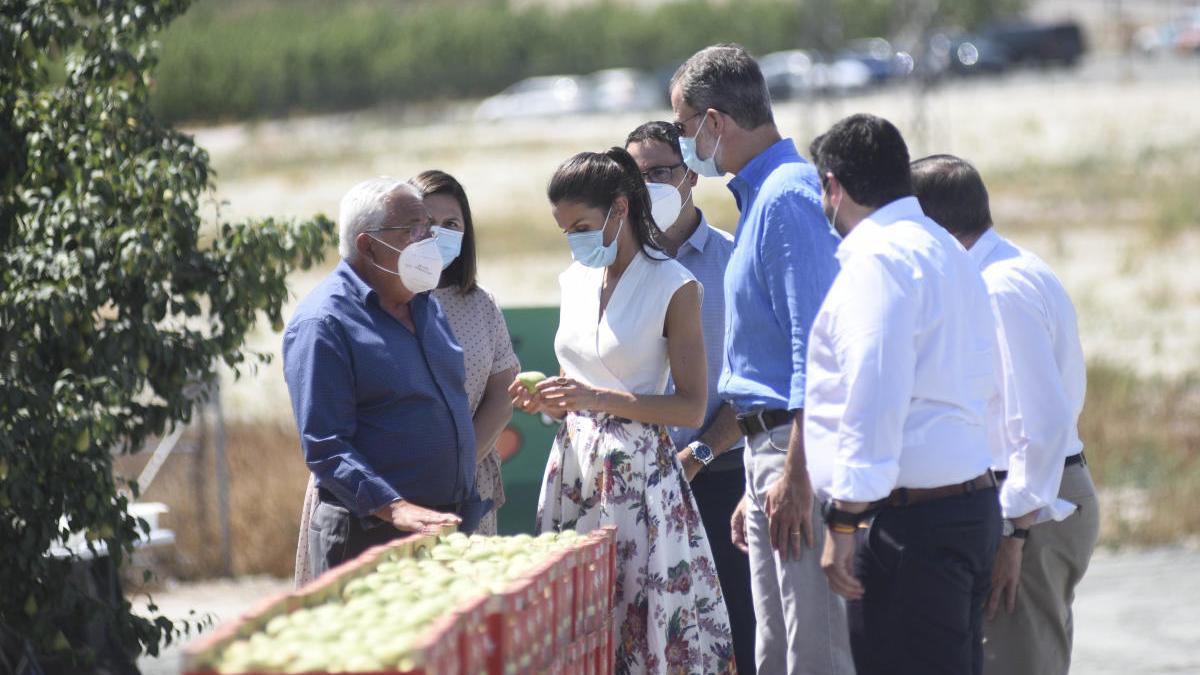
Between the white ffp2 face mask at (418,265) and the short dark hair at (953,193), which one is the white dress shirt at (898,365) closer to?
the short dark hair at (953,193)

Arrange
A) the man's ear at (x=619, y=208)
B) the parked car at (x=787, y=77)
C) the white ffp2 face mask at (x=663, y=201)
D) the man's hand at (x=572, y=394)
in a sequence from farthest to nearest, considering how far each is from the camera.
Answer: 1. the parked car at (x=787, y=77)
2. the white ffp2 face mask at (x=663, y=201)
3. the man's ear at (x=619, y=208)
4. the man's hand at (x=572, y=394)

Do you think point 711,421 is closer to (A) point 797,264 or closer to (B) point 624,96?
(A) point 797,264

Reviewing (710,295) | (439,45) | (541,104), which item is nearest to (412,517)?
(710,295)

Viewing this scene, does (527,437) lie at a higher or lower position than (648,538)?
lower

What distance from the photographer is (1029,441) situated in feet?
13.9

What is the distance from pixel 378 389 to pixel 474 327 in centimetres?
88

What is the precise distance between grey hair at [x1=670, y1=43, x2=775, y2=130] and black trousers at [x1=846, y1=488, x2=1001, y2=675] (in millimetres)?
1215

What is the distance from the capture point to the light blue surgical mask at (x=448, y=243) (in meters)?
4.92

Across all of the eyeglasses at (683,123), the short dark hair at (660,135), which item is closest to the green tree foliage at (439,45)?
the short dark hair at (660,135)

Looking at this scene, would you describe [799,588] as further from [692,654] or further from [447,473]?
[447,473]

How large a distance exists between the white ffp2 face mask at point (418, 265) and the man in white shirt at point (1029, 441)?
1402 millimetres

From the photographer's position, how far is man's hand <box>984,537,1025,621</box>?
436 cm

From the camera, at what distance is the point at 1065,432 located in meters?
4.22

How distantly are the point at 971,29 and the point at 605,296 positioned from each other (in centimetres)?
6862
